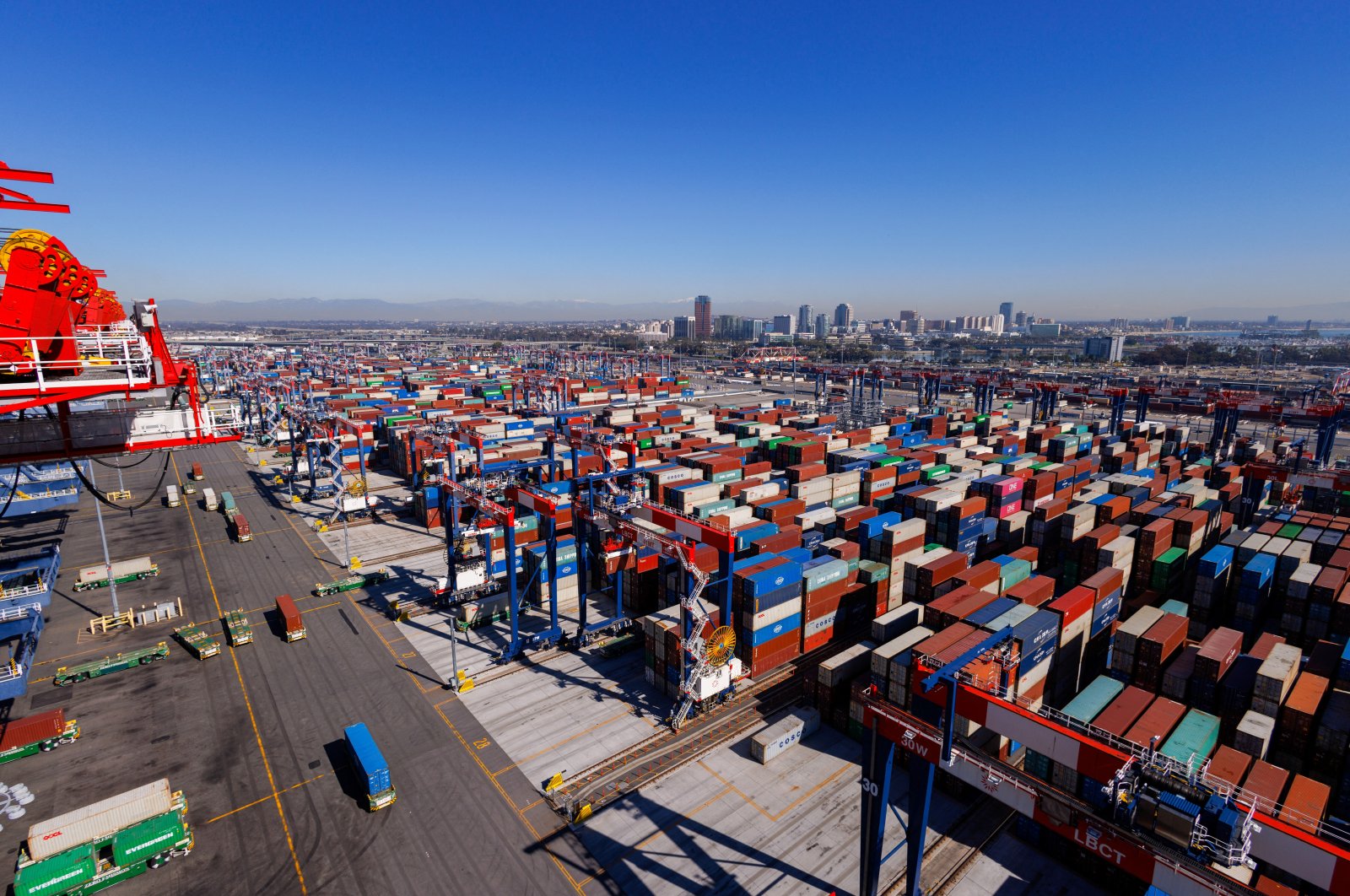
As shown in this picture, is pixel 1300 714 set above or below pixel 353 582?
above

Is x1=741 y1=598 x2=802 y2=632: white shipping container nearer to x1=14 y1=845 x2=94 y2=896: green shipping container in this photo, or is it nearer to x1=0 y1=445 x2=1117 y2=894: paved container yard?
x1=0 y1=445 x2=1117 y2=894: paved container yard

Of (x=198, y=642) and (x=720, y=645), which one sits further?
(x=198, y=642)

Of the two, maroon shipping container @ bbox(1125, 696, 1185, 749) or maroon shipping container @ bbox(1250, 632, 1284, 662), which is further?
maroon shipping container @ bbox(1250, 632, 1284, 662)

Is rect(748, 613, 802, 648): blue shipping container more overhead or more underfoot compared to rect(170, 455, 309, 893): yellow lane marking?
more overhead

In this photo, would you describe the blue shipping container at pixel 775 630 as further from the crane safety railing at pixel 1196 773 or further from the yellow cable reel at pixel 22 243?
the yellow cable reel at pixel 22 243

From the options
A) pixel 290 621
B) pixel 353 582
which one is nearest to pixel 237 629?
pixel 290 621

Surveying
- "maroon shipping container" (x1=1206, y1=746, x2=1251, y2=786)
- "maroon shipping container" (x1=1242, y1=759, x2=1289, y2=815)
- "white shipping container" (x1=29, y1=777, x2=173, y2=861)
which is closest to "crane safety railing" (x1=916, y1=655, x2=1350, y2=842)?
"maroon shipping container" (x1=1242, y1=759, x2=1289, y2=815)

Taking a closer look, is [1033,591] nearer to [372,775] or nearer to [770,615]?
[770,615]
